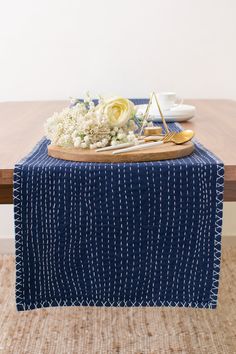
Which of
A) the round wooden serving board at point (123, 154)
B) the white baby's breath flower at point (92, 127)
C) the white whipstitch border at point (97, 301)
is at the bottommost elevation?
the white whipstitch border at point (97, 301)

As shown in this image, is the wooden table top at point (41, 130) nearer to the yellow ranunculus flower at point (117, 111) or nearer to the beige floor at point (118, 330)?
the yellow ranunculus flower at point (117, 111)

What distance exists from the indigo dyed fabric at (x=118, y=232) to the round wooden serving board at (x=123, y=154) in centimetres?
2

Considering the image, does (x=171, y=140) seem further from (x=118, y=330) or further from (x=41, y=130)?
(x=118, y=330)

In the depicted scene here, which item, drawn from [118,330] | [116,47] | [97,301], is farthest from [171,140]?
[116,47]

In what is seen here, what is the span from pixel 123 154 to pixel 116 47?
5.65 ft

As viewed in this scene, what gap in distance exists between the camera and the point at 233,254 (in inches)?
112

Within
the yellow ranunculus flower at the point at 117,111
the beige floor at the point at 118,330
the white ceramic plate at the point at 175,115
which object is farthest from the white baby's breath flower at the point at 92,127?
the beige floor at the point at 118,330

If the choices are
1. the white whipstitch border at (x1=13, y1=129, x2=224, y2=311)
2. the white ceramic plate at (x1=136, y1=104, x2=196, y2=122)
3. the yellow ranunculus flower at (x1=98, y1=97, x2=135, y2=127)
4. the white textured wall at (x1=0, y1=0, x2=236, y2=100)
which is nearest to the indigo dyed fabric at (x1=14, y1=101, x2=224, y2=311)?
the white whipstitch border at (x1=13, y1=129, x2=224, y2=311)

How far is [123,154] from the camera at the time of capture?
120 centimetres

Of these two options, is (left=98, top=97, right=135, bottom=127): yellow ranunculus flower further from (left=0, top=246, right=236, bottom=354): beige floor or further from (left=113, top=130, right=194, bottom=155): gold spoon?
(left=0, top=246, right=236, bottom=354): beige floor

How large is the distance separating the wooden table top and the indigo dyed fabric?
0.04 metres

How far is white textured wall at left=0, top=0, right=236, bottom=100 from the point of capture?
2783 mm

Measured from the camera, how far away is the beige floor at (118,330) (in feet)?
6.46

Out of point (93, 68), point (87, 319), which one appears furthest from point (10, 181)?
point (93, 68)
